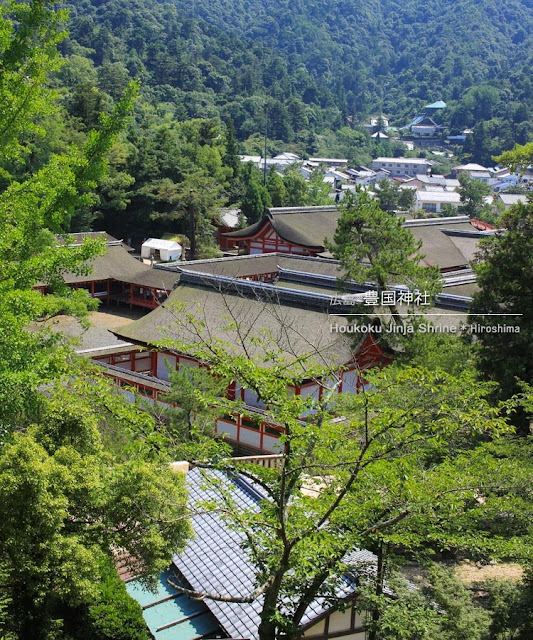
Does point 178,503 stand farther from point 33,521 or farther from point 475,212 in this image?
point 475,212

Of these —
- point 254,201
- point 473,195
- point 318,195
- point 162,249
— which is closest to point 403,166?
point 473,195

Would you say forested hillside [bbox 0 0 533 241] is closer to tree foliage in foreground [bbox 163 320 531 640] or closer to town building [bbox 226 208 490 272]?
town building [bbox 226 208 490 272]

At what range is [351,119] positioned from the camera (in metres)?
125

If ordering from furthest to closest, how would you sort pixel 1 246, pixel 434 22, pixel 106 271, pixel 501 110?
pixel 434 22 → pixel 501 110 → pixel 106 271 → pixel 1 246

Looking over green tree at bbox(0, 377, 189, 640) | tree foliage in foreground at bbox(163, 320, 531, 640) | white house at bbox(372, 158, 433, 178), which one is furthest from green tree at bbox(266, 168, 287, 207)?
white house at bbox(372, 158, 433, 178)

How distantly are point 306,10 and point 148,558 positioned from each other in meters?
194

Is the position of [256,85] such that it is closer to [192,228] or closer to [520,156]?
[192,228]

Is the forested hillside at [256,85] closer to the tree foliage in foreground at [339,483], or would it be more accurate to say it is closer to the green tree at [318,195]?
the green tree at [318,195]

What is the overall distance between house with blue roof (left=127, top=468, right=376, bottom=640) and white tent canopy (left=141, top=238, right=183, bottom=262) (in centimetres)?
2470

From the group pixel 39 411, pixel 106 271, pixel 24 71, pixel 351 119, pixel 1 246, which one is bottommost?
pixel 106 271

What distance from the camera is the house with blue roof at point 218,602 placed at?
24.0ft

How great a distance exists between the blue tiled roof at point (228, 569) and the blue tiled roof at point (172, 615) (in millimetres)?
205

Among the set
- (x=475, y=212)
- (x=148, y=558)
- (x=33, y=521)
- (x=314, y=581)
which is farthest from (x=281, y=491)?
(x=475, y=212)

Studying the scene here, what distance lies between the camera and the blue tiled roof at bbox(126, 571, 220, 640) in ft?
24.7
